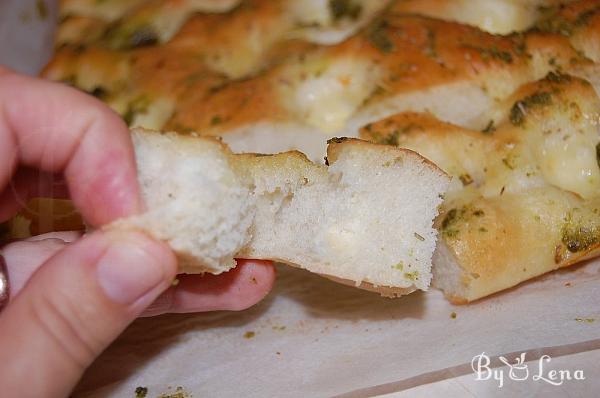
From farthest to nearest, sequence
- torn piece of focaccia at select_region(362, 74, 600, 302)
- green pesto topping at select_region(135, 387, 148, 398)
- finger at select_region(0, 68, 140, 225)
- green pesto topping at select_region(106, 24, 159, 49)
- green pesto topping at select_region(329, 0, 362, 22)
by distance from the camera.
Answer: green pesto topping at select_region(106, 24, 159, 49), green pesto topping at select_region(329, 0, 362, 22), torn piece of focaccia at select_region(362, 74, 600, 302), green pesto topping at select_region(135, 387, 148, 398), finger at select_region(0, 68, 140, 225)

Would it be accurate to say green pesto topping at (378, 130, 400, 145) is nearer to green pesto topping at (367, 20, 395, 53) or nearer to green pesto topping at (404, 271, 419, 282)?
green pesto topping at (367, 20, 395, 53)

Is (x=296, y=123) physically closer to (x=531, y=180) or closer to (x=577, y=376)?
(x=531, y=180)

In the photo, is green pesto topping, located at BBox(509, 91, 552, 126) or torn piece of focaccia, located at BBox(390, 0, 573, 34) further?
torn piece of focaccia, located at BBox(390, 0, 573, 34)

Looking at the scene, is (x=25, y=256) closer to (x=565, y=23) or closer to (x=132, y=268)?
(x=132, y=268)

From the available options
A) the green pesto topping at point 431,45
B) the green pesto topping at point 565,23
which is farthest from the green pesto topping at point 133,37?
the green pesto topping at point 565,23

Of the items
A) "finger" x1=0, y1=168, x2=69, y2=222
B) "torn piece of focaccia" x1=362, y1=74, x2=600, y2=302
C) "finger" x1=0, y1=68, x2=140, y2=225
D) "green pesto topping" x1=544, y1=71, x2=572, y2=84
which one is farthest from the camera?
"green pesto topping" x1=544, y1=71, x2=572, y2=84

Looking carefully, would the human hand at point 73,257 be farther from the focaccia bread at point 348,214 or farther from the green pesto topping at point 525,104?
the green pesto topping at point 525,104

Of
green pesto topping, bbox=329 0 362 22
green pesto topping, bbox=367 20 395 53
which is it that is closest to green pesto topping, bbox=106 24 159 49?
green pesto topping, bbox=329 0 362 22

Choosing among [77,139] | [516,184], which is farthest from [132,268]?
[516,184]
